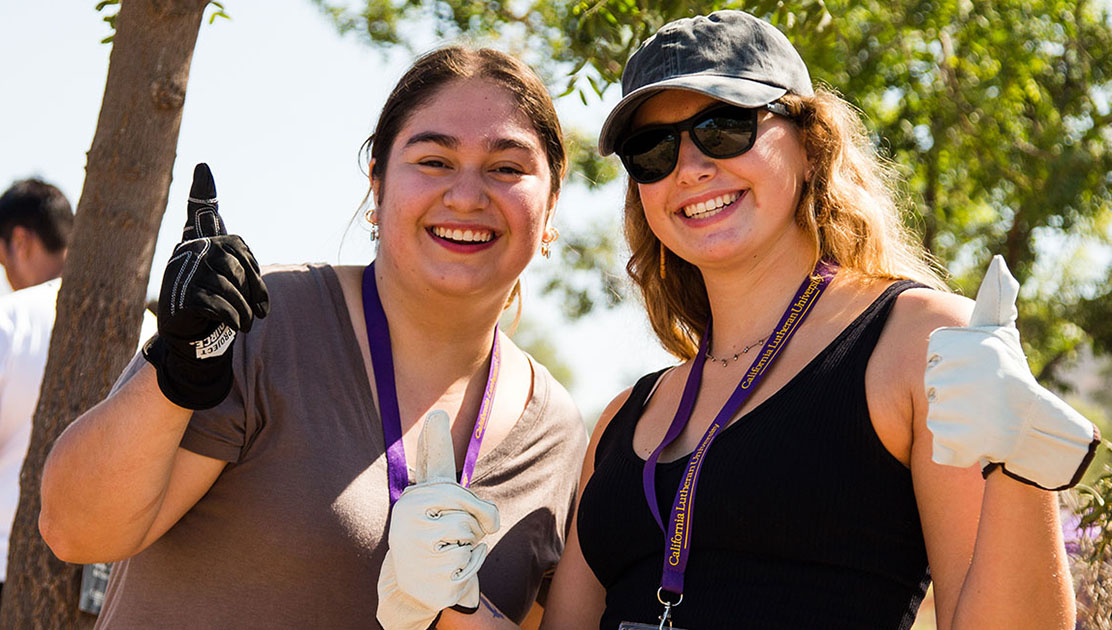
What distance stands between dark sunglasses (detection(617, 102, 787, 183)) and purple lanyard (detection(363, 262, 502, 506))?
31.2 inches

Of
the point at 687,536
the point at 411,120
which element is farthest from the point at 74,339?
the point at 687,536

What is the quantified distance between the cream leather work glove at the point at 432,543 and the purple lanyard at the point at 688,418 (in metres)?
0.40

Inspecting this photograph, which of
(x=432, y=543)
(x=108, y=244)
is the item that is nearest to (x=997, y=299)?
(x=432, y=543)

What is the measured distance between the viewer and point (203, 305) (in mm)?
2230

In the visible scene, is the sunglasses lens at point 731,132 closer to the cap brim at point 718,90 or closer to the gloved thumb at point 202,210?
the cap brim at point 718,90

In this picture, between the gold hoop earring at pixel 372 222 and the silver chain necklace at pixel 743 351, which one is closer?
the silver chain necklace at pixel 743 351

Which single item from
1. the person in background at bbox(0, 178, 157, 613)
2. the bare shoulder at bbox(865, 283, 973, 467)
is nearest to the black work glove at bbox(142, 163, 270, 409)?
the bare shoulder at bbox(865, 283, 973, 467)

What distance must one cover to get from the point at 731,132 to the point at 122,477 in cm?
154

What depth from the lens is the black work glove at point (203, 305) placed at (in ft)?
7.38

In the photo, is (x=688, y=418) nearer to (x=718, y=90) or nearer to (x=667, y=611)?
(x=667, y=611)

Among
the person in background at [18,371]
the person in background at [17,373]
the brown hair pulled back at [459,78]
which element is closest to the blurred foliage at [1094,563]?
the brown hair pulled back at [459,78]

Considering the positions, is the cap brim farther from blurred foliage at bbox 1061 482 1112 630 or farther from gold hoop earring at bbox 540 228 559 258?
blurred foliage at bbox 1061 482 1112 630

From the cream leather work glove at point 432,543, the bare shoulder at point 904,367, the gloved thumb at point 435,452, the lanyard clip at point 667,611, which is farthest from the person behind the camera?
the gloved thumb at point 435,452

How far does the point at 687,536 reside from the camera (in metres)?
2.35
